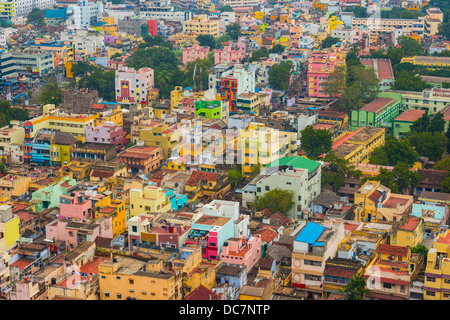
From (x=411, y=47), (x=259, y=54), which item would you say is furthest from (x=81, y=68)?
(x=411, y=47)

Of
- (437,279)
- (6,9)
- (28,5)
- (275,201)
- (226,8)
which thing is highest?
(28,5)

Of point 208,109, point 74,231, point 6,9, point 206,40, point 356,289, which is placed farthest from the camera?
point 6,9

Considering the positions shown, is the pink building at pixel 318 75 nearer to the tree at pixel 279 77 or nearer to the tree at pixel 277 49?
the tree at pixel 279 77

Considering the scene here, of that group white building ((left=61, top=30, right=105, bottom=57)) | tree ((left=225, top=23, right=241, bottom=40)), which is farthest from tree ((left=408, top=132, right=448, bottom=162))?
tree ((left=225, top=23, right=241, bottom=40))

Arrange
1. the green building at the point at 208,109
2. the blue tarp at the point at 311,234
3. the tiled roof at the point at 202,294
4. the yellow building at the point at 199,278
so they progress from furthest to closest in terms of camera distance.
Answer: the green building at the point at 208,109 < the blue tarp at the point at 311,234 < the yellow building at the point at 199,278 < the tiled roof at the point at 202,294

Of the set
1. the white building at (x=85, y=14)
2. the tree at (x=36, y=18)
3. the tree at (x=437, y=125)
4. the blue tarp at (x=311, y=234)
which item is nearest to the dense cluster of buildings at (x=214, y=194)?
the blue tarp at (x=311, y=234)

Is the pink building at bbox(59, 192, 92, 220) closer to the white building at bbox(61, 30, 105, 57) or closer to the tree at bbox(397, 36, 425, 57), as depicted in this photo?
the white building at bbox(61, 30, 105, 57)

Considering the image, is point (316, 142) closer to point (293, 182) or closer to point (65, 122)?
point (293, 182)
